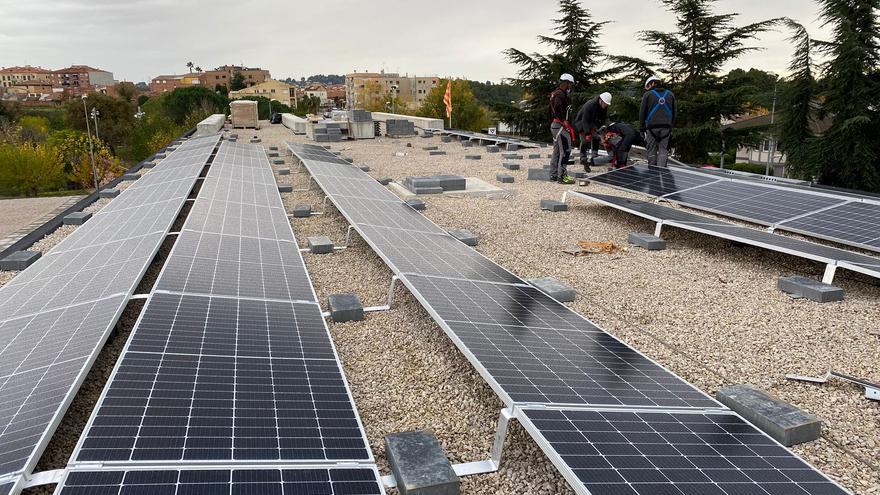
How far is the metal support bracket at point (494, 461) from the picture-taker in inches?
168

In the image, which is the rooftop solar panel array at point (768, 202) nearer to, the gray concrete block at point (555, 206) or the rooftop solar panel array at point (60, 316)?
the gray concrete block at point (555, 206)

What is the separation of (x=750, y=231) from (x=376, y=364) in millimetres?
7227

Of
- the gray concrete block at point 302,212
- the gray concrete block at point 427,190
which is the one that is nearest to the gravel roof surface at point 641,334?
the gray concrete block at point 302,212

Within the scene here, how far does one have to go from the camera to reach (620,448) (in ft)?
12.6

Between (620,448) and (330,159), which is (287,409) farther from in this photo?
(330,159)

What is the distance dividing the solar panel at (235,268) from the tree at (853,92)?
29.8 m

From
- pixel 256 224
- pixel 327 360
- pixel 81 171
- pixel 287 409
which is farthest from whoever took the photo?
pixel 81 171

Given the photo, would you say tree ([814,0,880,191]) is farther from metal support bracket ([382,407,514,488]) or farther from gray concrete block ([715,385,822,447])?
metal support bracket ([382,407,514,488])

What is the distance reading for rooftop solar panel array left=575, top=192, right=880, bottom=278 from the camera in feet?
25.5

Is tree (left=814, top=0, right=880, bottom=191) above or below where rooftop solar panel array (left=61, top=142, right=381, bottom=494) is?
above

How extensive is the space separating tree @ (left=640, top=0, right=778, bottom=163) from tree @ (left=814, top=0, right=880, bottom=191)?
474 centimetres

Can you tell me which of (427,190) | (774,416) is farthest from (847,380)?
(427,190)

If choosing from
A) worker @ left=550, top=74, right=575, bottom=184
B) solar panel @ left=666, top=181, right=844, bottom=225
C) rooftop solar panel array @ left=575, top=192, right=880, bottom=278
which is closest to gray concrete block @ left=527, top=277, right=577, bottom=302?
rooftop solar panel array @ left=575, top=192, right=880, bottom=278

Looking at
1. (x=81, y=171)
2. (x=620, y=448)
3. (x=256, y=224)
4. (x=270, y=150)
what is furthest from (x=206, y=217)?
(x=81, y=171)
